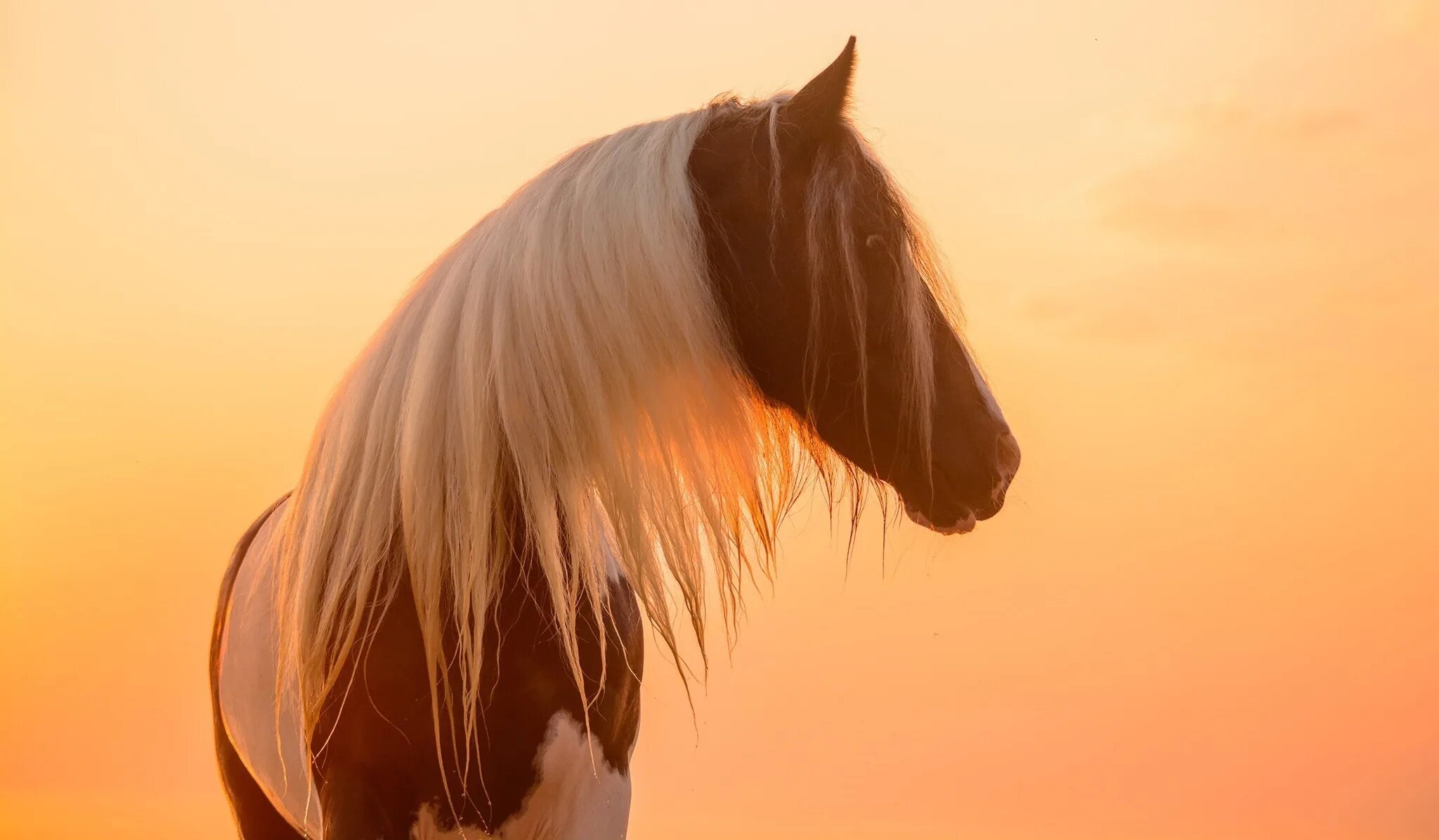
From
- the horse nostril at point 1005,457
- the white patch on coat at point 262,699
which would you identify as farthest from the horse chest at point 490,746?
the horse nostril at point 1005,457

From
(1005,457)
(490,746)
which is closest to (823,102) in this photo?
(1005,457)

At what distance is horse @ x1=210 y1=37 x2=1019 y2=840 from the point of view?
1971 mm

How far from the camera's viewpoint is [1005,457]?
7.26 feet

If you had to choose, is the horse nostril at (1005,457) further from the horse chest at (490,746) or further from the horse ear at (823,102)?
the horse chest at (490,746)

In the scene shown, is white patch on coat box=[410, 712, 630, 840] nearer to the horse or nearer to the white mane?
the horse

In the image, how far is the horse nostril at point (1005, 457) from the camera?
2205 millimetres

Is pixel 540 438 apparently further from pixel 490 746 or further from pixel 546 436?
pixel 490 746

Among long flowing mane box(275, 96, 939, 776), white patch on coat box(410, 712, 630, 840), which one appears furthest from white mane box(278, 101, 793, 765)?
white patch on coat box(410, 712, 630, 840)

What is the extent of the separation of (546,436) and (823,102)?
2.36 ft

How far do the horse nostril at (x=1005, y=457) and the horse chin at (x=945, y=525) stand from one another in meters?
0.08

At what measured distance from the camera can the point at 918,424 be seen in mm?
2186

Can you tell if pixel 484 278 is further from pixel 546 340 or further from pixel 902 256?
pixel 902 256

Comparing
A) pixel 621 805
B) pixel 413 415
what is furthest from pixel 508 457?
pixel 621 805

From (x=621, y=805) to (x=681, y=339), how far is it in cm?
80
